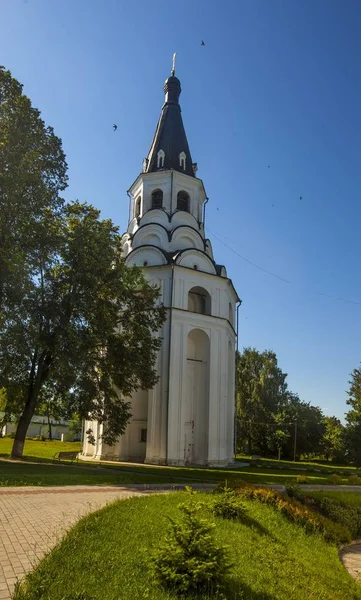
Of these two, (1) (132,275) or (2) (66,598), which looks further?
(1) (132,275)

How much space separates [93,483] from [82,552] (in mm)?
9632

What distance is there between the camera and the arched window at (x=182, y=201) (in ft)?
123

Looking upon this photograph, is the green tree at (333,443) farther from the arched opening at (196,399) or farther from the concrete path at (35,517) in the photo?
the concrete path at (35,517)

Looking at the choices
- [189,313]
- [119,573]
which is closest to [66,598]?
[119,573]

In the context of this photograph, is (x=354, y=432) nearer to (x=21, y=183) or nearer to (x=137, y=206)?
(x=137, y=206)

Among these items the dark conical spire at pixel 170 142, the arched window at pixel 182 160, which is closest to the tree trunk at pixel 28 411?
the dark conical spire at pixel 170 142

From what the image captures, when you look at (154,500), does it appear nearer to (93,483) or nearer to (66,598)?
(93,483)

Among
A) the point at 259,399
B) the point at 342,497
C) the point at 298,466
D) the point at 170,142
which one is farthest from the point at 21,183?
the point at 259,399

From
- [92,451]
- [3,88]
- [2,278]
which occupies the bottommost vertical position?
[92,451]

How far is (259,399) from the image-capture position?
60250mm

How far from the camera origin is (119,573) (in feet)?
19.7

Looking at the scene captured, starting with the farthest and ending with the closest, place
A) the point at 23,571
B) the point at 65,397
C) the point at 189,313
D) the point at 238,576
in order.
Result: the point at 189,313 → the point at 65,397 → the point at 238,576 → the point at 23,571

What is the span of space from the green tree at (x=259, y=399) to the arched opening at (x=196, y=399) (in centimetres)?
2784

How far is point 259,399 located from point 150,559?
55706 mm
